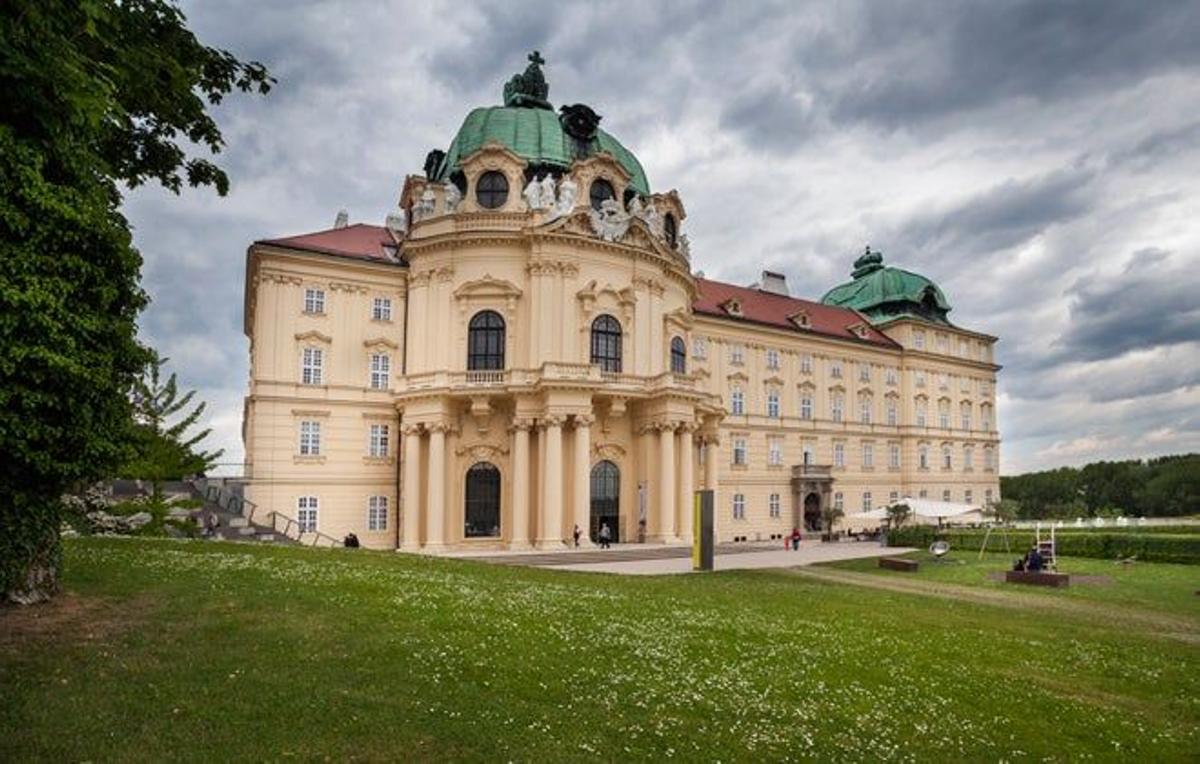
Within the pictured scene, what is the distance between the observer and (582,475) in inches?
1487

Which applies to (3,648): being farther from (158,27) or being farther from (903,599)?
(903,599)

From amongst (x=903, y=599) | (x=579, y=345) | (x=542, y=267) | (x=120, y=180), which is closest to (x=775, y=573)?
(x=903, y=599)

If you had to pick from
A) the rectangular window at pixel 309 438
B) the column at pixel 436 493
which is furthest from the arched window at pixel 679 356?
the rectangular window at pixel 309 438

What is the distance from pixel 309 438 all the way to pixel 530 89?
2433 cm

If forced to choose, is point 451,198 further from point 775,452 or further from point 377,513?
point 775,452

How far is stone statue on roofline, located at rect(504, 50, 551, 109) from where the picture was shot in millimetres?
46969

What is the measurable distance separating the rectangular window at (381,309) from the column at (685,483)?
16234 millimetres

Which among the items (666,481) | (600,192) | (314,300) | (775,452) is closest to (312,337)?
(314,300)

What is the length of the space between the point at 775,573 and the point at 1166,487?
292ft

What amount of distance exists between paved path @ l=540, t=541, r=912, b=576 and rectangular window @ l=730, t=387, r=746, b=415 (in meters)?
10.2

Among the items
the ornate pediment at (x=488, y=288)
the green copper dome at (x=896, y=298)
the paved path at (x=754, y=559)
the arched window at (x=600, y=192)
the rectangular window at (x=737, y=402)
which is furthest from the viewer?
the green copper dome at (x=896, y=298)

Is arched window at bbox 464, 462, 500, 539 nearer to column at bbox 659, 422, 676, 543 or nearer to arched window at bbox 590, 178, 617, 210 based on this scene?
column at bbox 659, 422, 676, 543

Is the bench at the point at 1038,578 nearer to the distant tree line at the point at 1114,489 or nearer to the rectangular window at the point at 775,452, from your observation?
the rectangular window at the point at 775,452

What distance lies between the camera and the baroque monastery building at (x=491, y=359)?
1497 inches
